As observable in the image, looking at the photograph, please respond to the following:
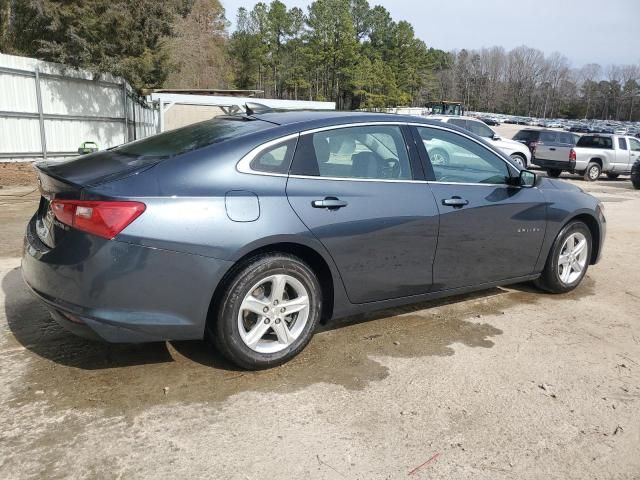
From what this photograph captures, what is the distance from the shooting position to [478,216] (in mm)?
4219

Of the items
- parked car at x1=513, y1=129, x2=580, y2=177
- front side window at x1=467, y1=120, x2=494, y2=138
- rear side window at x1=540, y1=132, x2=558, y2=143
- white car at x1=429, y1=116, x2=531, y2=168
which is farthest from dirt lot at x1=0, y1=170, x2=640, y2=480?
rear side window at x1=540, y1=132, x2=558, y2=143

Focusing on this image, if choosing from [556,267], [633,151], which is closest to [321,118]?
[556,267]

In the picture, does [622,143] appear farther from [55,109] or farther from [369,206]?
[369,206]

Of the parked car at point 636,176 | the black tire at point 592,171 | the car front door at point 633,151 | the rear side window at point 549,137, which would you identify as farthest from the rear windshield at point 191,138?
the car front door at point 633,151

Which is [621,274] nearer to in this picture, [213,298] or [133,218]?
[213,298]

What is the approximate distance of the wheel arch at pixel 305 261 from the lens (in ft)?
10.4

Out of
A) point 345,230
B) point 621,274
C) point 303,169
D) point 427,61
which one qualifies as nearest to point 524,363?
point 345,230

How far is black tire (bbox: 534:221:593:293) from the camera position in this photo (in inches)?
195

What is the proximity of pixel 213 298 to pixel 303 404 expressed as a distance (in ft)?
2.65

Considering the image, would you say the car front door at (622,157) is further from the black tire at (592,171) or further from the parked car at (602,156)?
the black tire at (592,171)

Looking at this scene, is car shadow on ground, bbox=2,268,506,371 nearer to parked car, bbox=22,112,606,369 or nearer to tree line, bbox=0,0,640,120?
parked car, bbox=22,112,606,369

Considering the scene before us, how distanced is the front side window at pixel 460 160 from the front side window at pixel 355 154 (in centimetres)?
28

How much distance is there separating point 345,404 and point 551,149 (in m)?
18.3

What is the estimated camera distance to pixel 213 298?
10.5 feet
